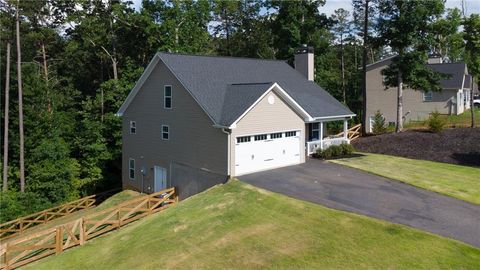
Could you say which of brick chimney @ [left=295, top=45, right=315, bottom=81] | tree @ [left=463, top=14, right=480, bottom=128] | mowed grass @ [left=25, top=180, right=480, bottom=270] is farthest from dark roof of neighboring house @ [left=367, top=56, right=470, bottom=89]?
mowed grass @ [left=25, top=180, right=480, bottom=270]

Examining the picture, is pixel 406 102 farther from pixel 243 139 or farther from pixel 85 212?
pixel 85 212

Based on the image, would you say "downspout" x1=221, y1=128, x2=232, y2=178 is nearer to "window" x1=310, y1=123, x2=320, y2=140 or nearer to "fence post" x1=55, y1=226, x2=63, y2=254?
"fence post" x1=55, y1=226, x2=63, y2=254

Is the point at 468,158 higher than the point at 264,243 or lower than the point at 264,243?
higher

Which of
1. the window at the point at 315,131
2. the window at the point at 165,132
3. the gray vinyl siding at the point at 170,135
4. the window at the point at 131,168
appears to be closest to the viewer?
the gray vinyl siding at the point at 170,135

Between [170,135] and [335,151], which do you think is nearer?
[170,135]

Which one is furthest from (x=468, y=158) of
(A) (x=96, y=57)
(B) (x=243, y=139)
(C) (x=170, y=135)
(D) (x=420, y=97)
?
(A) (x=96, y=57)

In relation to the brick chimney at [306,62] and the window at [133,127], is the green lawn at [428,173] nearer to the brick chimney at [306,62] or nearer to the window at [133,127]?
the brick chimney at [306,62]

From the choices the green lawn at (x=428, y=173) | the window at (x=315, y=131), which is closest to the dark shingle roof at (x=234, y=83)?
the window at (x=315, y=131)
